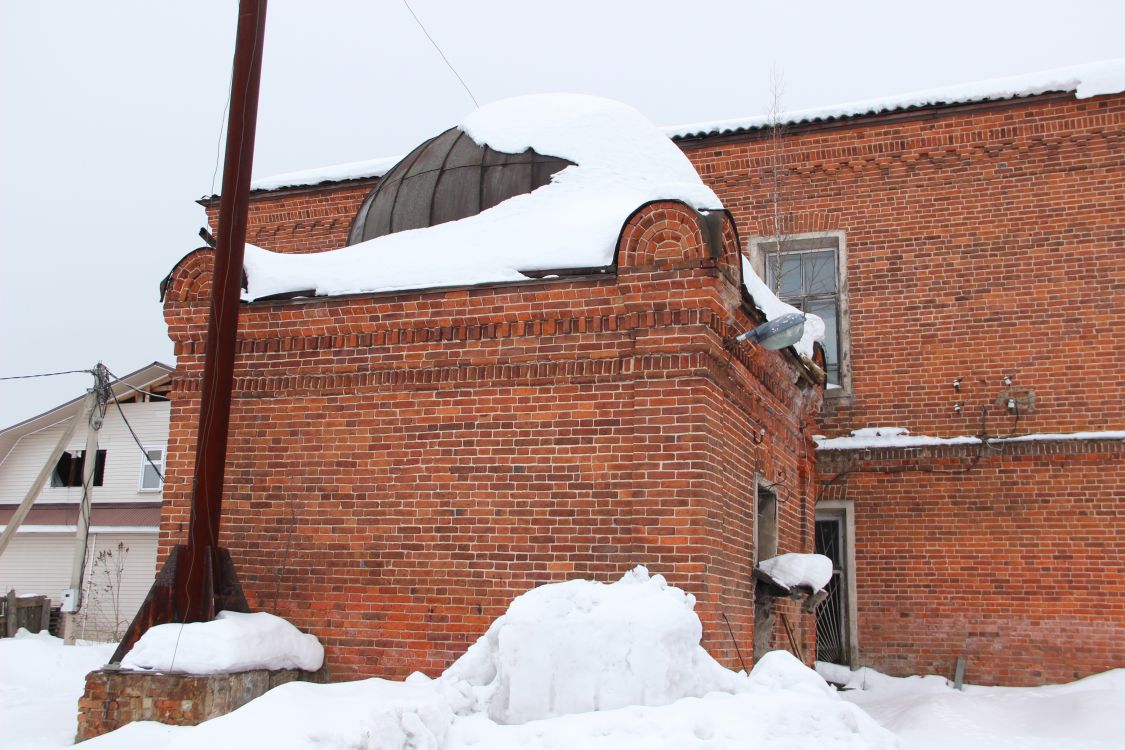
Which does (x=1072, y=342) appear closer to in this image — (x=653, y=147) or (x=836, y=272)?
(x=836, y=272)

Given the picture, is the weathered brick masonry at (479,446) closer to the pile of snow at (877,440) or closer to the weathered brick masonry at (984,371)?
the pile of snow at (877,440)

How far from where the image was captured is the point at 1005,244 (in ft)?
39.4

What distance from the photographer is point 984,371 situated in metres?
11.8

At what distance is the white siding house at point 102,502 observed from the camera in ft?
76.4

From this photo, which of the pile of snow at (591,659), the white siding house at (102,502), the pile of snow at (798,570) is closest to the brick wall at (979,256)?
the pile of snow at (798,570)

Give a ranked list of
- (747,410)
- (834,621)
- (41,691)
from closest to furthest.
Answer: (747,410), (41,691), (834,621)

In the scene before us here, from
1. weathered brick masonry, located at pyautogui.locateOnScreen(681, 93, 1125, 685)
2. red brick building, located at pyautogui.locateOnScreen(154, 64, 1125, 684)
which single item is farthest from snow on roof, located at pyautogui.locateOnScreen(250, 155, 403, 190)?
weathered brick masonry, located at pyautogui.locateOnScreen(681, 93, 1125, 685)

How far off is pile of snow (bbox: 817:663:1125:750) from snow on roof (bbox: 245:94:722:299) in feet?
14.5

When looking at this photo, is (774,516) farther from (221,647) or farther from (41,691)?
(41,691)

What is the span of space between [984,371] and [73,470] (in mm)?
21569

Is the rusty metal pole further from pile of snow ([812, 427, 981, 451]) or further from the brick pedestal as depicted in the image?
pile of snow ([812, 427, 981, 451])

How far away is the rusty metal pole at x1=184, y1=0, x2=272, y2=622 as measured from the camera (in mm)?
7633

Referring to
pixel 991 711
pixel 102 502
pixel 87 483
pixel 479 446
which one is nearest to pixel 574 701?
pixel 479 446

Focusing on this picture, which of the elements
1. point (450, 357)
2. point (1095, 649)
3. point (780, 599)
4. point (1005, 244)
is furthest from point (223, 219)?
point (1095, 649)
